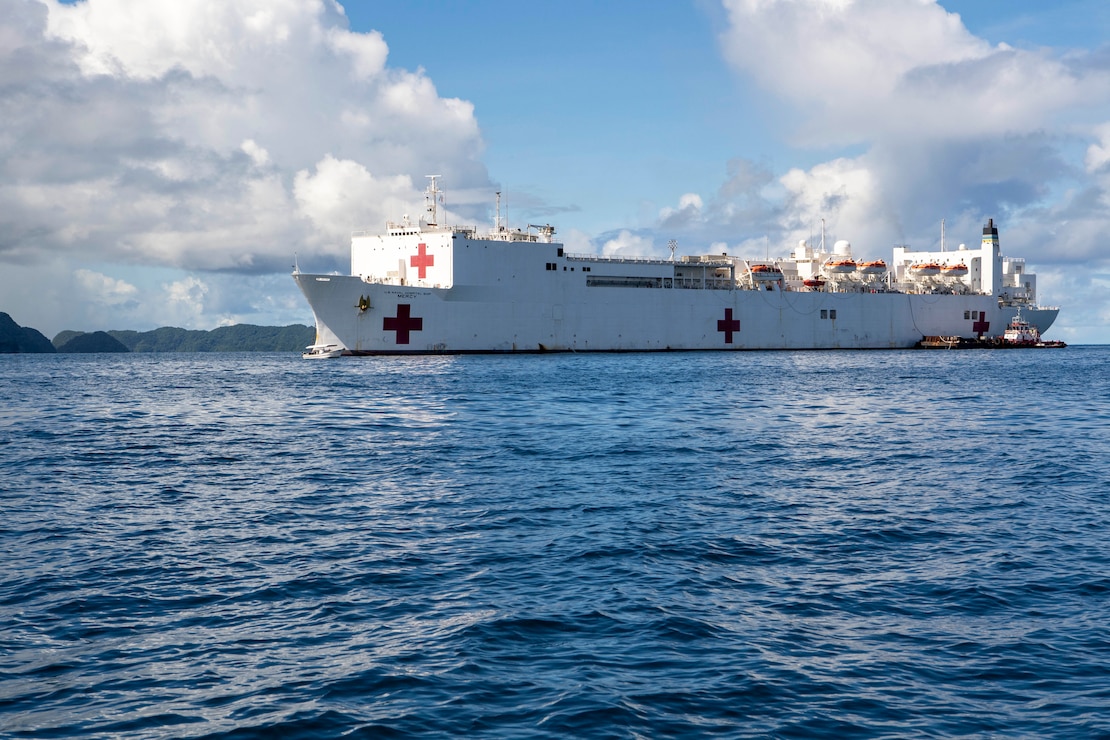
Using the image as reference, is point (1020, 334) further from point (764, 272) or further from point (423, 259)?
point (423, 259)

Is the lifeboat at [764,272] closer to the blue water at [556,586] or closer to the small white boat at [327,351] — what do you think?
the small white boat at [327,351]

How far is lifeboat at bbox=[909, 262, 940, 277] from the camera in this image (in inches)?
2677

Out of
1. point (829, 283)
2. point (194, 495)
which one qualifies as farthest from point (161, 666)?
point (829, 283)

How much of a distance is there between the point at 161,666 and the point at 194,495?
599cm

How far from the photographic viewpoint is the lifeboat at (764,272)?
5766 cm

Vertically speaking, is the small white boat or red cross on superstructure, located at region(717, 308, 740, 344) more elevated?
red cross on superstructure, located at region(717, 308, 740, 344)

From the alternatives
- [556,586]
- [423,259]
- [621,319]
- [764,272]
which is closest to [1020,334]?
[764,272]

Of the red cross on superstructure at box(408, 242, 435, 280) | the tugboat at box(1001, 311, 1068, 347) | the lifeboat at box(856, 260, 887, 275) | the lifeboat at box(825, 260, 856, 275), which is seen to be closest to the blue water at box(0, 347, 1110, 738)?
the red cross on superstructure at box(408, 242, 435, 280)

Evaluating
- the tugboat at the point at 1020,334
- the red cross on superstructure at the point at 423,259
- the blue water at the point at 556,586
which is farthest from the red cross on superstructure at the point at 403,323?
the tugboat at the point at 1020,334

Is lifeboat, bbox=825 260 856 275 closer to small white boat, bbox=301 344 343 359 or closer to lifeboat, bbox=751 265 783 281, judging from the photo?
lifeboat, bbox=751 265 783 281

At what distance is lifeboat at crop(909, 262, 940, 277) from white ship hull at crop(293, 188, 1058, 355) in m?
4.97

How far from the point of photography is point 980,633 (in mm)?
6426

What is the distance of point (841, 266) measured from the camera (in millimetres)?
62125

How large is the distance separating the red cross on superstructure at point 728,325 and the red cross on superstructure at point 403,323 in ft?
62.8
